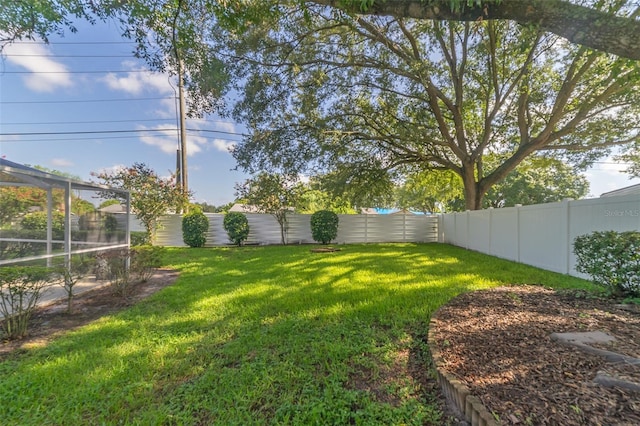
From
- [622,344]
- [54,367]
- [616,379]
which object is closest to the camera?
[616,379]

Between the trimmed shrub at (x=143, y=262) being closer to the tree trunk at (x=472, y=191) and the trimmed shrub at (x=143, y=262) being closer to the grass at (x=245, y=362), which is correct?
the grass at (x=245, y=362)

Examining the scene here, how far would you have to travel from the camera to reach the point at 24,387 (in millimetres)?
2311

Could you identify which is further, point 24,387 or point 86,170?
point 86,170

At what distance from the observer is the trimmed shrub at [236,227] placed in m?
12.1

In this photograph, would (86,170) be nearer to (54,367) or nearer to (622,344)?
(54,367)

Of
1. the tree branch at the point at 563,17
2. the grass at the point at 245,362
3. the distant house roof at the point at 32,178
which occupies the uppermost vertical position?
the tree branch at the point at 563,17

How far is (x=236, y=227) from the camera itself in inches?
475

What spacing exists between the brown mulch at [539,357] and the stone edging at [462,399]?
0.14 ft

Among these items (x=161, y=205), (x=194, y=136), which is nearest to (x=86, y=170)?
(x=161, y=205)

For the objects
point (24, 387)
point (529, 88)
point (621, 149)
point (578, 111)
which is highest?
point (529, 88)

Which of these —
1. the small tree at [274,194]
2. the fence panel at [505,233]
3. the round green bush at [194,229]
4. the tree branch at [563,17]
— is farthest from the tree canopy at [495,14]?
the round green bush at [194,229]

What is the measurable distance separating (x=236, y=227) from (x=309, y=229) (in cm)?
334

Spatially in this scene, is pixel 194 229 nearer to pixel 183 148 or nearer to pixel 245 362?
pixel 183 148

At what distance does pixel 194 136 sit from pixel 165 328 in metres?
13.0
